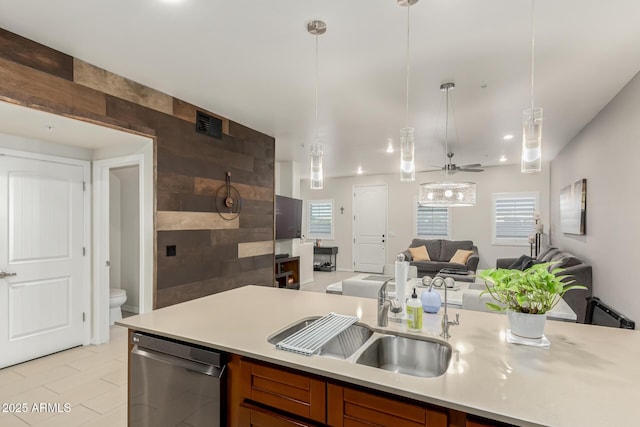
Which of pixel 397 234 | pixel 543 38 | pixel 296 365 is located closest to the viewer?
pixel 296 365

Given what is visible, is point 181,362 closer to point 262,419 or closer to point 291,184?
point 262,419

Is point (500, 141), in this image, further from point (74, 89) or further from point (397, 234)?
point (74, 89)

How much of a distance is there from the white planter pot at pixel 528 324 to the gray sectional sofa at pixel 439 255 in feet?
18.3

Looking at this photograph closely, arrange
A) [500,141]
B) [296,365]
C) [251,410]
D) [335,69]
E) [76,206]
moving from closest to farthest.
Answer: [296,365]
[251,410]
[335,69]
[76,206]
[500,141]

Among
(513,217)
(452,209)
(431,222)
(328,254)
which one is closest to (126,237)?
(328,254)

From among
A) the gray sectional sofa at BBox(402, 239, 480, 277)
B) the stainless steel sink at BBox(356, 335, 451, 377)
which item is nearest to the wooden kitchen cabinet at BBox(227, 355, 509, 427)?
the stainless steel sink at BBox(356, 335, 451, 377)

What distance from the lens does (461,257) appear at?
6.94 metres

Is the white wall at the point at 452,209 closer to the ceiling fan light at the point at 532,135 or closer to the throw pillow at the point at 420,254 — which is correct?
the throw pillow at the point at 420,254

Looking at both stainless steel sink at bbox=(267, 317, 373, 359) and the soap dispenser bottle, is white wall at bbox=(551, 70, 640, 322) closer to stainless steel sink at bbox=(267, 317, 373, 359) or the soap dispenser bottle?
the soap dispenser bottle

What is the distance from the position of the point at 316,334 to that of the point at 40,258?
10.5ft

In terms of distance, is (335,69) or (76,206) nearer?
Answer: (335,69)

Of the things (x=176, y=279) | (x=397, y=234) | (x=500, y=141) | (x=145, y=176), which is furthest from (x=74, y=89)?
(x=397, y=234)

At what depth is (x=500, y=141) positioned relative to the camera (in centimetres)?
505

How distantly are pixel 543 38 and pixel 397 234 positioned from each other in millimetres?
6420
